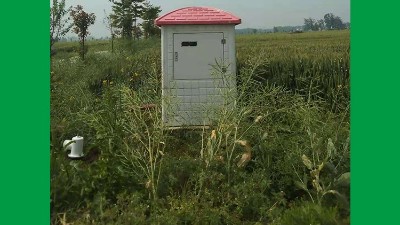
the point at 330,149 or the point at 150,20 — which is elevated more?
the point at 150,20

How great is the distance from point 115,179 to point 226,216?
34.5 inches

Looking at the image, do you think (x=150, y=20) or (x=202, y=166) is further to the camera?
(x=150, y=20)

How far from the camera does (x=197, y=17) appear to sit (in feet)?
16.9

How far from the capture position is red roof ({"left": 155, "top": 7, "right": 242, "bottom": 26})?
5098 mm

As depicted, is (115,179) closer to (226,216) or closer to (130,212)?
(130,212)

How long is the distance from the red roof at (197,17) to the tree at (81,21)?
1.10 meters

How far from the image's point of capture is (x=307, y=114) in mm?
4094

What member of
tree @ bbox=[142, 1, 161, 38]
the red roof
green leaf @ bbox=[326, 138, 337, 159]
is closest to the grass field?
green leaf @ bbox=[326, 138, 337, 159]

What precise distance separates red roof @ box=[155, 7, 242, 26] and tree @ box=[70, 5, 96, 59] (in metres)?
1.10

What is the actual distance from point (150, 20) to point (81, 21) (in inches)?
36.6

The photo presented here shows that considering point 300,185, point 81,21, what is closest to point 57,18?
point 81,21

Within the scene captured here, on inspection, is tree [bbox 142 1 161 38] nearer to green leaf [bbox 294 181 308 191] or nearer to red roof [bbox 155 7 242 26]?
red roof [bbox 155 7 242 26]

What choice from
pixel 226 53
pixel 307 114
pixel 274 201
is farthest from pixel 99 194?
pixel 226 53

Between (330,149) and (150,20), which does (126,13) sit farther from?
(330,149)
